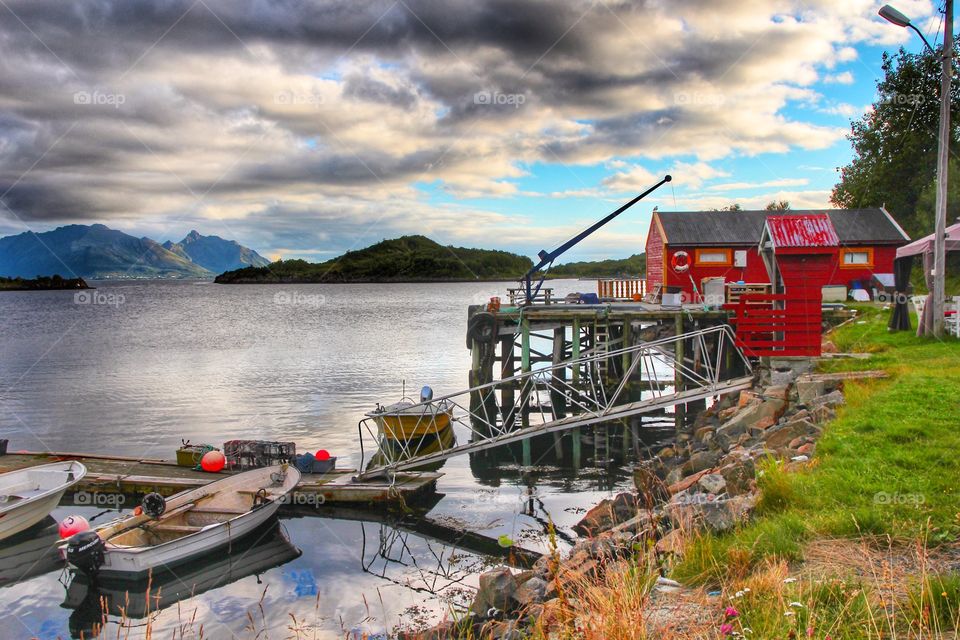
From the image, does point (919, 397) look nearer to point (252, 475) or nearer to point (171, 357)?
point (252, 475)

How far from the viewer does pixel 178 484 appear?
18.9m

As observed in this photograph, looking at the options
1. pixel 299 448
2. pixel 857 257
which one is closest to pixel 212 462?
pixel 299 448

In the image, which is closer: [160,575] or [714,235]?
[160,575]

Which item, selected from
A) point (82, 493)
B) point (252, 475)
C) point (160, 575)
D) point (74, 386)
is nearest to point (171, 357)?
point (74, 386)

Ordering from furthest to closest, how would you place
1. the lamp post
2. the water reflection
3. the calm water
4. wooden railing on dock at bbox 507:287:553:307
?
wooden railing on dock at bbox 507:287:553:307, the lamp post, the water reflection, the calm water

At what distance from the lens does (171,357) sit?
178 ft

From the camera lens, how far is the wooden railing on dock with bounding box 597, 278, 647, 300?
135 feet

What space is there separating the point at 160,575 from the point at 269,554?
2336 millimetres

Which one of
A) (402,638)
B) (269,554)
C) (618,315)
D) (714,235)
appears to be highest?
(714,235)

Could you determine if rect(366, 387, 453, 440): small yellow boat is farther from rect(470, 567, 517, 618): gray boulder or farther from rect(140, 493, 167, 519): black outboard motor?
rect(470, 567, 517, 618): gray boulder

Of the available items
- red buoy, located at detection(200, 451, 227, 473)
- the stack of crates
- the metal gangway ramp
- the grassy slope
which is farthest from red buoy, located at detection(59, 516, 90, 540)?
the grassy slope

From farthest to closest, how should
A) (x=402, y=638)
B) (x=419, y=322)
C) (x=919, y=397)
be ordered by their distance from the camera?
(x=419, y=322)
(x=919, y=397)
(x=402, y=638)

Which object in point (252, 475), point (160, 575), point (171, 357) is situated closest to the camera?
point (160, 575)

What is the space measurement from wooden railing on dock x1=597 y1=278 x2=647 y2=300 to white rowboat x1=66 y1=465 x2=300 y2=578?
27.2 metres
